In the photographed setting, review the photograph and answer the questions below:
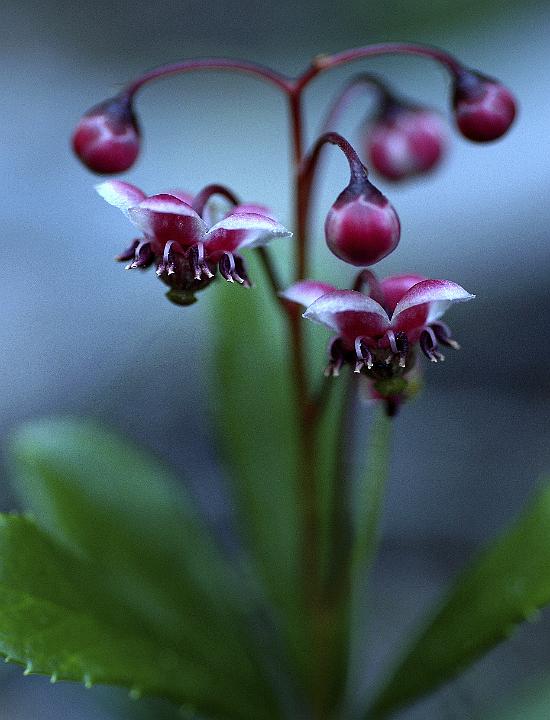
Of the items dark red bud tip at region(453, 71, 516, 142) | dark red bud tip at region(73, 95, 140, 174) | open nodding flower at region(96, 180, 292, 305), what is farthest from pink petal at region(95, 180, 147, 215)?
dark red bud tip at region(453, 71, 516, 142)

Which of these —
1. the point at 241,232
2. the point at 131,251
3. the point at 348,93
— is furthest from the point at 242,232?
the point at 348,93

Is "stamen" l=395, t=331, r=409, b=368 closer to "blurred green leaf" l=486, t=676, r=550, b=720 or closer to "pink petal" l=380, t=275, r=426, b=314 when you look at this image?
"pink petal" l=380, t=275, r=426, b=314

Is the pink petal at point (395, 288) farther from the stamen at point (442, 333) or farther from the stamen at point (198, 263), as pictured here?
the stamen at point (198, 263)

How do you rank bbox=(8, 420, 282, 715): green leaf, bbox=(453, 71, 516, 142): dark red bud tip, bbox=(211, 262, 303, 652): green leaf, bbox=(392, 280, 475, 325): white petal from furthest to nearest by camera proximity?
bbox=(211, 262, 303, 652): green leaf < bbox=(8, 420, 282, 715): green leaf < bbox=(453, 71, 516, 142): dark red bud tip < bbox=(392, 280, 475, 325): white petal

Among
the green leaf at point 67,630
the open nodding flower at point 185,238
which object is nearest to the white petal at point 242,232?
the open nodding flower at point 185,238

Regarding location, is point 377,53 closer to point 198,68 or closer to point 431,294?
point 198,68

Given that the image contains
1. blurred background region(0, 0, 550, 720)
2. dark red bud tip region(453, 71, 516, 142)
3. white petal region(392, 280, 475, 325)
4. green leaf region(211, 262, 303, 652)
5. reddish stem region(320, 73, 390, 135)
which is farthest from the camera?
blurred background region(0, 0, 550, 720)

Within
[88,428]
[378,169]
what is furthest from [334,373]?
[88,428]
